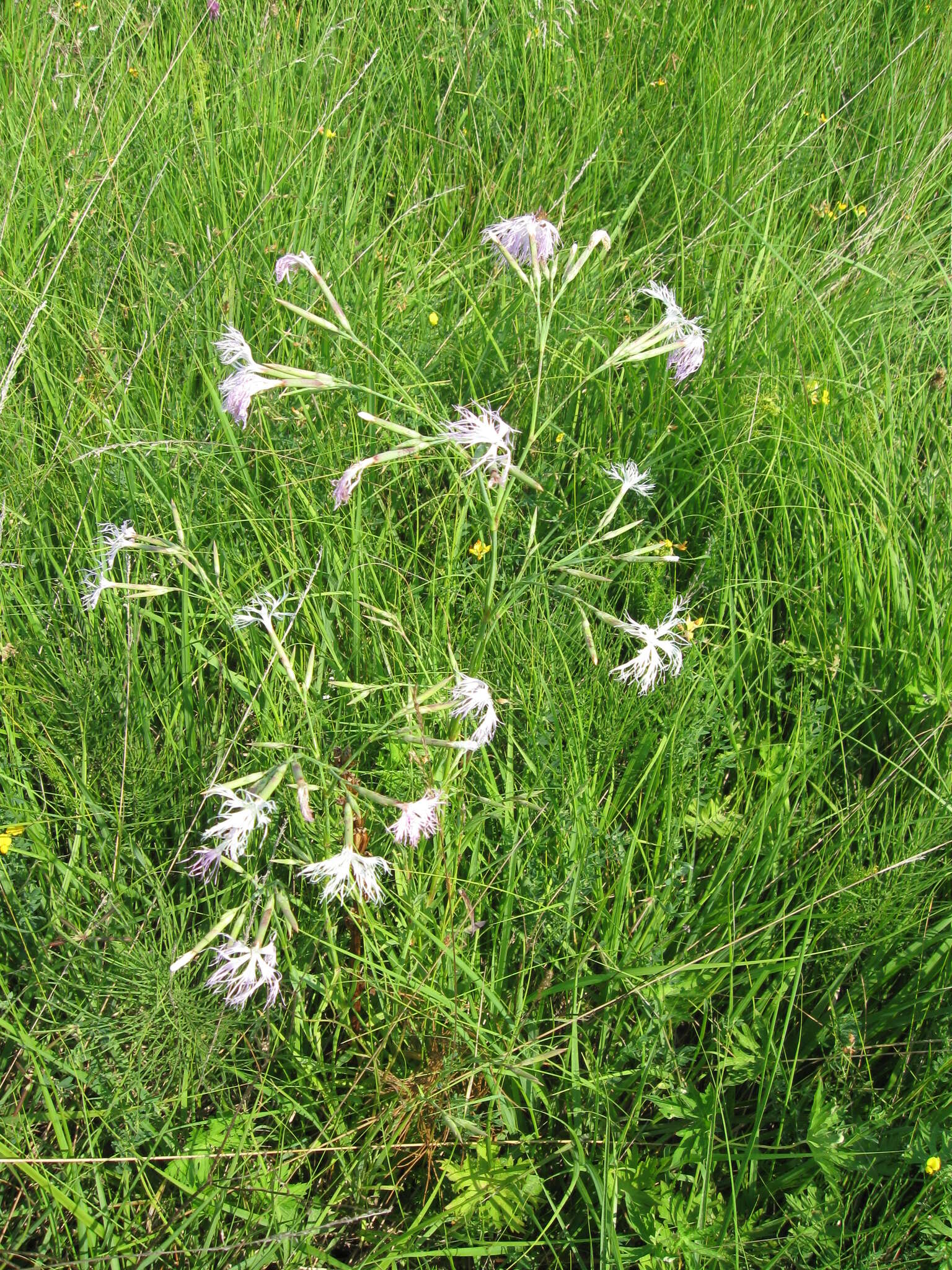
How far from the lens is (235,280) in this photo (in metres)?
2.16

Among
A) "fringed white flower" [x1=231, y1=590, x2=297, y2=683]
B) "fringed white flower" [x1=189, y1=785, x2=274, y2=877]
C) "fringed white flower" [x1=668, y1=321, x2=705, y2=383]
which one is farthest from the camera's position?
"fringed white flower" [x1=668, y1=321, x2=705, y2=383]

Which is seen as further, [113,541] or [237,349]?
[113,541]

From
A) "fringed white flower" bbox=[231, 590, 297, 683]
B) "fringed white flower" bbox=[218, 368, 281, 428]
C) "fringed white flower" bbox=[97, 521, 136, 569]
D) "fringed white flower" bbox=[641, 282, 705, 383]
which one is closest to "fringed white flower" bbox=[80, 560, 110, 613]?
"fringed white flower" bbox=[97, 521, 136, 569]

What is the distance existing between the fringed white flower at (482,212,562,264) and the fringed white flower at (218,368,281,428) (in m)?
0.41

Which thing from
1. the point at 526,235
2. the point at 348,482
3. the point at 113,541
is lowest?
the point at 113,541

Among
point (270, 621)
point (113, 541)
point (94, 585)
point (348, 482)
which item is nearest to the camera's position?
point (348, 482)

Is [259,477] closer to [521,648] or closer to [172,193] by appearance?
[521,648]

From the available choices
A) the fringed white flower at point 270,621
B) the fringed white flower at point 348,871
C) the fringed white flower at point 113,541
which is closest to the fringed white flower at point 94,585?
the fringed white flower at point 113,541

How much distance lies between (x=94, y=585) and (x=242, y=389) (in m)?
0.45

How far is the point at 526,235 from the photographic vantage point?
1.56 meters

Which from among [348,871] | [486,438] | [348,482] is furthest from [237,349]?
[348,871]

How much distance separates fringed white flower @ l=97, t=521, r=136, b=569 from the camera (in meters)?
1.42

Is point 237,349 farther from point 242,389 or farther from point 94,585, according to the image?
point 94,585

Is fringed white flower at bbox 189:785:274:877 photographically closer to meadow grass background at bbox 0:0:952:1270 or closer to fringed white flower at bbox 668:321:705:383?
meadow grass background at bbox 0:0:952:1270
